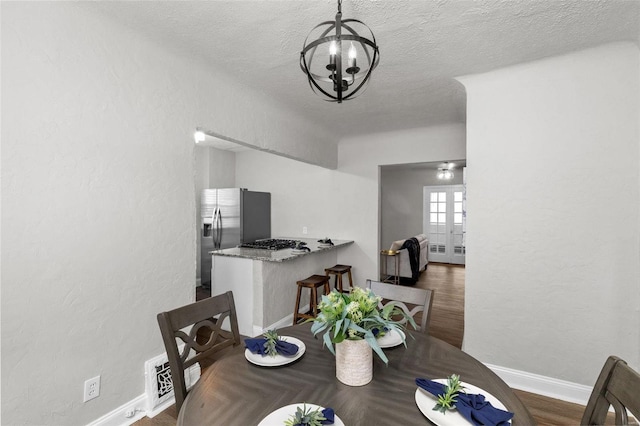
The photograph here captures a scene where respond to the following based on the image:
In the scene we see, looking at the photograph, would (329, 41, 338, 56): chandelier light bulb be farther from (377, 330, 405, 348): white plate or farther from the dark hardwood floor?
the dark hardwood floor

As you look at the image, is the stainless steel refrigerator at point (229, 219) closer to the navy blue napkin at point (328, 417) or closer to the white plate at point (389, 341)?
the white plate at point (389, 341)

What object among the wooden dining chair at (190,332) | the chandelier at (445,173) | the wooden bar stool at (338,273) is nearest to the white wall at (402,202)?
the chandelier at (445,173)

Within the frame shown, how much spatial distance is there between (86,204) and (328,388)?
1667 millimetres

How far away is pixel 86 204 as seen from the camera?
71.1 inches

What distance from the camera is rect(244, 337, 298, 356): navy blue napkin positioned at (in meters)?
1.36

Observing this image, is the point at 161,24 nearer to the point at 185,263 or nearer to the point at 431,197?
the point at 185,263

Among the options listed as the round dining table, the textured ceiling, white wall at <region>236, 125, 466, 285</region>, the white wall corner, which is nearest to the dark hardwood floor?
the round dining table

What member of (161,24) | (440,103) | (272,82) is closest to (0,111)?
(161,24)

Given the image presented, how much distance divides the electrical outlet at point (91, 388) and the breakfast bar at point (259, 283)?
5.65ft

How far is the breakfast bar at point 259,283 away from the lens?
3.46 metres

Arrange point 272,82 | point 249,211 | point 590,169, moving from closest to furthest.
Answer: point 590,169 < point 272,82 < point 249,211

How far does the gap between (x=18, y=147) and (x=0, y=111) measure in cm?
17

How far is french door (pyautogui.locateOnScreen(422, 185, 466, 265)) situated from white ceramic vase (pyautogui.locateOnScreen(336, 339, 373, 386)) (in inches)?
301

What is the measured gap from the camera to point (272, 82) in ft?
9.39
